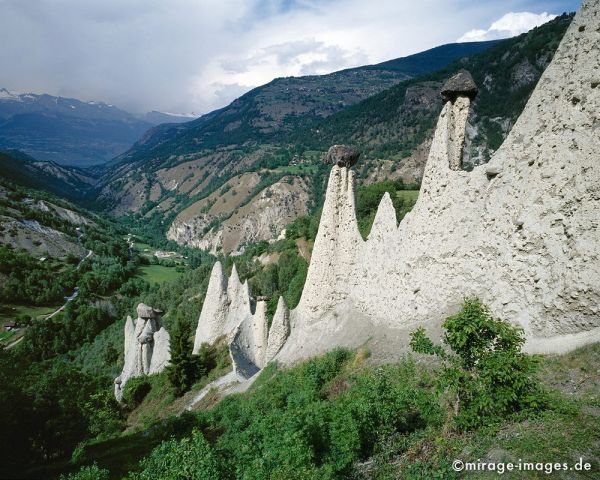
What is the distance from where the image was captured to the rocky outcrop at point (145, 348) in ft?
135

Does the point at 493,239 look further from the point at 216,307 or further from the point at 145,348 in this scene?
the point at 145,348

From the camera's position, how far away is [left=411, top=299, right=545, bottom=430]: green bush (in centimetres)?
987

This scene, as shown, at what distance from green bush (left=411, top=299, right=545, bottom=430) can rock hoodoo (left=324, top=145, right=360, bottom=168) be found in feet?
46.4

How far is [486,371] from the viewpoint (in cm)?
1001

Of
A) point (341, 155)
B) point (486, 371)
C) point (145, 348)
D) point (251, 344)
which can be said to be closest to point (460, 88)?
point (341, 155)

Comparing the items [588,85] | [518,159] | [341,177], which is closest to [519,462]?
[518,159]

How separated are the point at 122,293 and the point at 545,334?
450ft

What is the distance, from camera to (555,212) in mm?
12742

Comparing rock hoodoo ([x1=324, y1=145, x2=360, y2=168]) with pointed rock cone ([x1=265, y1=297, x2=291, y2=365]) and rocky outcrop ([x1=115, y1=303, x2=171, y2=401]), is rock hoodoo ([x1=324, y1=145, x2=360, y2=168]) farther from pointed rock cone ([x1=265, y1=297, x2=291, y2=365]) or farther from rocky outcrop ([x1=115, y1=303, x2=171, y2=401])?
rocky outcrop ([x1=115, y1=303, x2=171, y2=401])

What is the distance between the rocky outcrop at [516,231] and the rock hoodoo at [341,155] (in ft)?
4.56

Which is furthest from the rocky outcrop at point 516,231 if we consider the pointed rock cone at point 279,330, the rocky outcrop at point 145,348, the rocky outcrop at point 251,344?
the rocky outcrop at point 145,348

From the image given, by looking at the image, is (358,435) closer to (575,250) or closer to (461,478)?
(461,478)

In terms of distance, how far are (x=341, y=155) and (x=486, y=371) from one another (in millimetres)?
15598

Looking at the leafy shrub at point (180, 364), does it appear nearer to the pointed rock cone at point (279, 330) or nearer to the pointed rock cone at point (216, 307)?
the pointed rock cone at point (216, 307)
